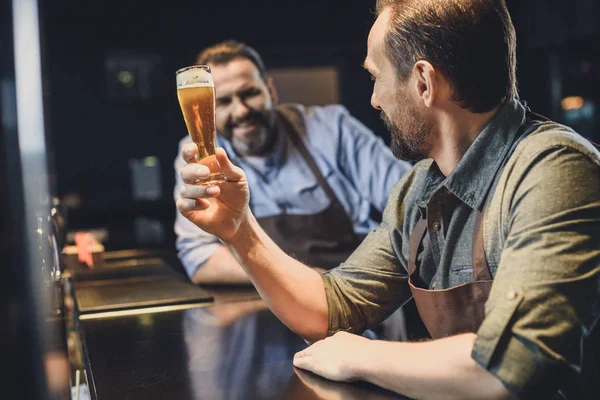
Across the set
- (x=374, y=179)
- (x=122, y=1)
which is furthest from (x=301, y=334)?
(x=122, y=1)

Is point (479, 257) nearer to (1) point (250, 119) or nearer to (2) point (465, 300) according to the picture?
(2) point (465, 300)

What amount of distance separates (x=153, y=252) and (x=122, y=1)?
3.34 m

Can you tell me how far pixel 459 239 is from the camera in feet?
4.52

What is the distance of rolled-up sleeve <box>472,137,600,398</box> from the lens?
1.01m

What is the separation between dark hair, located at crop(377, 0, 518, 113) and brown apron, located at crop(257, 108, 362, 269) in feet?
4.27

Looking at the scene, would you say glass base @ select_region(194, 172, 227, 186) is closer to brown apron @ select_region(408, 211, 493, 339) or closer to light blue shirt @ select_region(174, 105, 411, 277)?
brown apron @ select_region(408, 211, 493, 339)

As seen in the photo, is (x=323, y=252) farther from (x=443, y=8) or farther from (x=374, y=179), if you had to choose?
(x=443, y=8)

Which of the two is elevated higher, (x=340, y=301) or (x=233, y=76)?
(x=233, y=76)

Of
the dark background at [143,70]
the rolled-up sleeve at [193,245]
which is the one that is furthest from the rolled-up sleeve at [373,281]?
the dark background at [143,70]

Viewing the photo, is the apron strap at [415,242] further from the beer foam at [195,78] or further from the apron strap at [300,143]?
the apron strap at [300,143]

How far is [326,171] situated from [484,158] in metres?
1.80

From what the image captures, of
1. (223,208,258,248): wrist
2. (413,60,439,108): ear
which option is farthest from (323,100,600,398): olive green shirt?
(223,208,258,248): wrist

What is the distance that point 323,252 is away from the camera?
2793 millimetres

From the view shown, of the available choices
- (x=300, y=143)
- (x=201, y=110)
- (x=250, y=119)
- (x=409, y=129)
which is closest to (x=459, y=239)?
(x=409, y=129)
